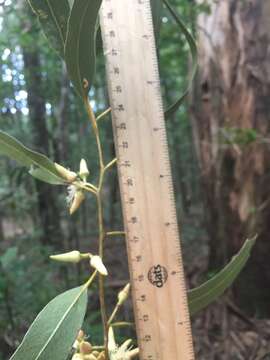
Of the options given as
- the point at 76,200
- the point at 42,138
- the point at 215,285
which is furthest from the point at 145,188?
the point at 42,138

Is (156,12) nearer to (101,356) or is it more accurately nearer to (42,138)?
(101,356)

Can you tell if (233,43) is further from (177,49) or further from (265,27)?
(177,49)

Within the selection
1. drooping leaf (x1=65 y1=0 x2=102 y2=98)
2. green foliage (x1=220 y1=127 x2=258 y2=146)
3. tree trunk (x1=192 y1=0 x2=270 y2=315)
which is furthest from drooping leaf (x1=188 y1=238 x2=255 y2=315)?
tree trunk (x1=192 y1=0 x2=270 y2=315)

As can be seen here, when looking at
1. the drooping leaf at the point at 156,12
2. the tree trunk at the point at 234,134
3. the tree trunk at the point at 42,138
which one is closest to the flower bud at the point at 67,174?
the drooping leaf at the point at 156,12

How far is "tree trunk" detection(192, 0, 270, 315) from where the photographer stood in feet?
10.0

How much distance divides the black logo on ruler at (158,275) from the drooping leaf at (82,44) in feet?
1.19

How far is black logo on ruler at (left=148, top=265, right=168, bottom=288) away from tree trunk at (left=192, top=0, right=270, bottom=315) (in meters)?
2.16

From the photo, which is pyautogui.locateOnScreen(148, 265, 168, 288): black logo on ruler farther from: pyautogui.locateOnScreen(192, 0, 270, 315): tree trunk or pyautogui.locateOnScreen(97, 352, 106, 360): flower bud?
pyautogui.locateOnScreen(192, 0, 270, 315): tree trunk

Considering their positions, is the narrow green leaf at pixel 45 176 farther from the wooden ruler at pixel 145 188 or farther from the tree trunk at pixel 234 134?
the tree trunk at pixel 234 134

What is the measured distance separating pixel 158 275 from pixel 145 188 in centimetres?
16

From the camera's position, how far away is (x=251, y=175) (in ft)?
10.2

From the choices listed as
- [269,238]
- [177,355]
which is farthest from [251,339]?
[177,355]

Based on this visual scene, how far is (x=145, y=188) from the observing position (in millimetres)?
843

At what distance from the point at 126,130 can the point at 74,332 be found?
37 cm
